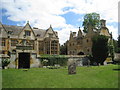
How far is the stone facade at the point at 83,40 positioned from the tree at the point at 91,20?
19.8ft

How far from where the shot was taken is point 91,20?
57.0 metres

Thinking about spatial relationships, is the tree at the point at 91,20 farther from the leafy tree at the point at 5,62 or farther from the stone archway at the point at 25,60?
the leafy tree at the point at 5,62

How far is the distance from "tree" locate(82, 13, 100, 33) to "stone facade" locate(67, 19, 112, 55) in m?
6.02

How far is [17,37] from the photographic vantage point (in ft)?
135

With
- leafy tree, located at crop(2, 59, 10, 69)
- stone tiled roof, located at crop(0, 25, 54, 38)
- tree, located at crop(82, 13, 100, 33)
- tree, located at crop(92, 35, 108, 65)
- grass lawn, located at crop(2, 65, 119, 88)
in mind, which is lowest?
grass lawn, located at crop(2, 65, 119, 88)

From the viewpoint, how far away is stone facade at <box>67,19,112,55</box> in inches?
1762

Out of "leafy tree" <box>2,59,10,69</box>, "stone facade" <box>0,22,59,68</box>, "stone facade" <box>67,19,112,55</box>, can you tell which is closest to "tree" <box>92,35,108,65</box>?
"stone facade" <box>67,19,112,55</box>

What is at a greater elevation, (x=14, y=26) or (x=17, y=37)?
(x=14, y=26)

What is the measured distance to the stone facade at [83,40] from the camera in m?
44.8

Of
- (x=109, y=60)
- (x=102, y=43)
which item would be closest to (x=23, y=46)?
(x=102, y=43)

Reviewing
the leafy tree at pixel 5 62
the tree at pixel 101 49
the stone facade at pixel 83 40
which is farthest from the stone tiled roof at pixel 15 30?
the tree at pixel 101 49

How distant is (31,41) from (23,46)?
15162 mm

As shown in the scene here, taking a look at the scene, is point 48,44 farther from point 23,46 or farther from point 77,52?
point 23,46

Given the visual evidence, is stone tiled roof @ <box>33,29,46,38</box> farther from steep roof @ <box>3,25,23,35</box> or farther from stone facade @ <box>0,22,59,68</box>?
steep roof @ <box>3,25,23,35</box>
